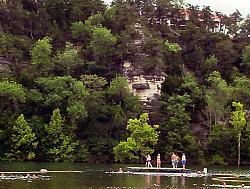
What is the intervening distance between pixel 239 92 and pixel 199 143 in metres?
14.2

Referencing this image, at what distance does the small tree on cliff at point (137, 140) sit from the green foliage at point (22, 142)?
14.9 metres

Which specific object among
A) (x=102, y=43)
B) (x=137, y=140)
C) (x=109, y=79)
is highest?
(x=102, y=43)

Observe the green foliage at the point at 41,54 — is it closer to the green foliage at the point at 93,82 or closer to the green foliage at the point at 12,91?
the green foliage at the point at 93,82

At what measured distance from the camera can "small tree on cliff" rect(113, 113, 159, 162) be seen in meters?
88.9

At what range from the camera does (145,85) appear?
11144 cm

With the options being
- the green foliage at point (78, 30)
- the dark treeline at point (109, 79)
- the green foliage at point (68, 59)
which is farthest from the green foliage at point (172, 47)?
the green foliage at point (68, 59)

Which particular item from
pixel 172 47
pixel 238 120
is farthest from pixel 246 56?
pixel 238 120

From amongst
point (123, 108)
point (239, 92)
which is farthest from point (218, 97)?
point (123, 108)

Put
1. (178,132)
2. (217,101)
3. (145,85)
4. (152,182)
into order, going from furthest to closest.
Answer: (145,85) < (217,101) < (178,132) < (152,182)

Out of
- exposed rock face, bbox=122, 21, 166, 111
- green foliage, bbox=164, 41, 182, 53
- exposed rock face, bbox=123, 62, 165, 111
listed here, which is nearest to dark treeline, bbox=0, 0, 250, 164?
green foliage, bbox=164, 41, 182, 53

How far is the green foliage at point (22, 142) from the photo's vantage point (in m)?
92.7

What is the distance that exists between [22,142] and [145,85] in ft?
101

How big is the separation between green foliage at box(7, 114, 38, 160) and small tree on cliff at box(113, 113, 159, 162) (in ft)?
48.9

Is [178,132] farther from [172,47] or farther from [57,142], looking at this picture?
[172,47]
